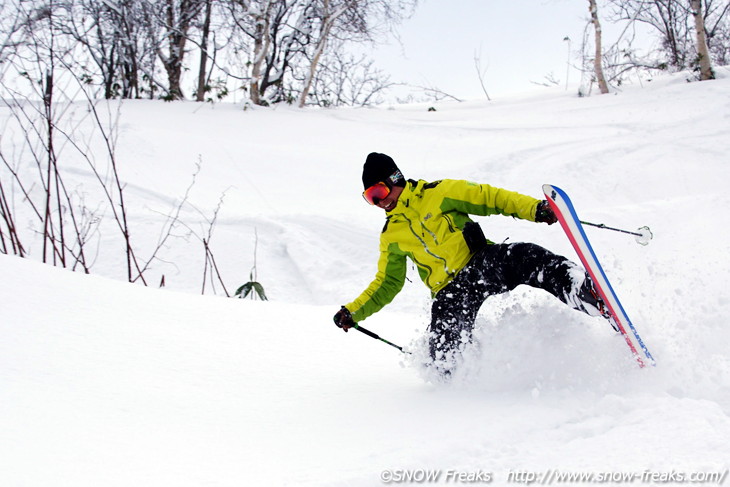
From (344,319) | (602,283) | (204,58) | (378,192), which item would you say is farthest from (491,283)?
(204,58)

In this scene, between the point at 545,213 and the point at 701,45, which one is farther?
the point at 701,45

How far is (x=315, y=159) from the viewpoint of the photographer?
11.0 metres

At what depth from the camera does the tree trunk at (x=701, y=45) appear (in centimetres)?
1170

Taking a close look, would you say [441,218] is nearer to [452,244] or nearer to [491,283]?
[452,244]

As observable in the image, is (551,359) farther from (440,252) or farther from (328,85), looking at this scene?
(328,85)

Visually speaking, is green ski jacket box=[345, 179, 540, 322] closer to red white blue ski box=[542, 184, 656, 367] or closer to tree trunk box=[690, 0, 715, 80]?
red white blue ski box=[542, 184, 656, 367]

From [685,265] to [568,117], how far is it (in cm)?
689

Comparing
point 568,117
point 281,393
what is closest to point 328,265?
point 281,393

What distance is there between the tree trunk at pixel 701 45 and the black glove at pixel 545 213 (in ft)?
36.9

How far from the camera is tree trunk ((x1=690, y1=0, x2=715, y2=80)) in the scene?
11.7 m

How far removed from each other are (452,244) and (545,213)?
A: 1.56 ft

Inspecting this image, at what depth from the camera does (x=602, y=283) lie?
2.60 meters

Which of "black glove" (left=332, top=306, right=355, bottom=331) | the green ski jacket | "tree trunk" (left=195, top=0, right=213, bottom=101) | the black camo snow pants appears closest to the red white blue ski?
the black camo snow pants

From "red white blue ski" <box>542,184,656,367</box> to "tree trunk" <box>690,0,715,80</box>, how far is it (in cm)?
1130
